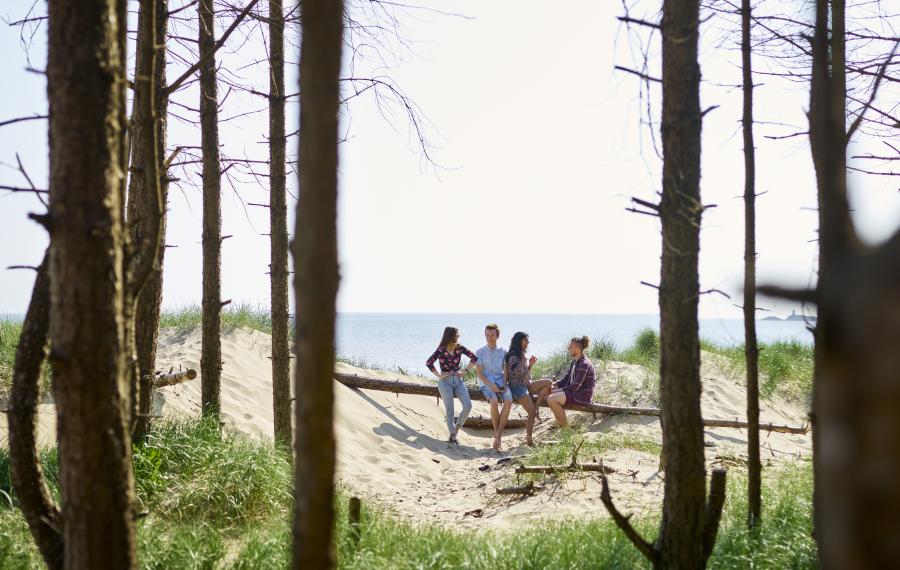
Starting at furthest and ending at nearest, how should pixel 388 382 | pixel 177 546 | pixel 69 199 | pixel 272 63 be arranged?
pixel 388 382, pixel 272 63, pixel 177 546, pixel 69 199

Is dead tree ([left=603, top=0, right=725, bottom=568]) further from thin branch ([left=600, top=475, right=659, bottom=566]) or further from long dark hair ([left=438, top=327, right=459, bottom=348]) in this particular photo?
long dark hair ([left=438, top=327, right=459, bottom=348])

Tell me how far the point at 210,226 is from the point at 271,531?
4.00 m

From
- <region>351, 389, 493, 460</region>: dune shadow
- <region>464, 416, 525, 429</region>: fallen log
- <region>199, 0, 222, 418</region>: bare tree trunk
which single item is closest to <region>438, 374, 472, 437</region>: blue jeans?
<region>351, 389, 493, 460</region>: dune shadow

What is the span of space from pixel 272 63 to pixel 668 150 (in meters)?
5.50

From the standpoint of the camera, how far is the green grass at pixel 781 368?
1491 cm

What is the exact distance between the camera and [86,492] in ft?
10.2

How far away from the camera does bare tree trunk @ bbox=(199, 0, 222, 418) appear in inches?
327

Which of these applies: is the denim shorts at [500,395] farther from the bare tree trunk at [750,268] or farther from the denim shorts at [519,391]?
the bare tree trunk at [750,268]

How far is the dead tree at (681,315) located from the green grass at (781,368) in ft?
36.3

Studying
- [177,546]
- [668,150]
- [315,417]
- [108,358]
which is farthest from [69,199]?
[668,150]

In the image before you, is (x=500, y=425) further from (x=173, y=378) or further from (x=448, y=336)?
(x=173, y=378)

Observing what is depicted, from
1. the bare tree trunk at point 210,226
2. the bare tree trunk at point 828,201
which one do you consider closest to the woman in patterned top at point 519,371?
the bare tree trunk at point 210,226

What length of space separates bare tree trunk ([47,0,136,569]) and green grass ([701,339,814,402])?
13.3m

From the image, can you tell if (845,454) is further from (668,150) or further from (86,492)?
(668,150)
